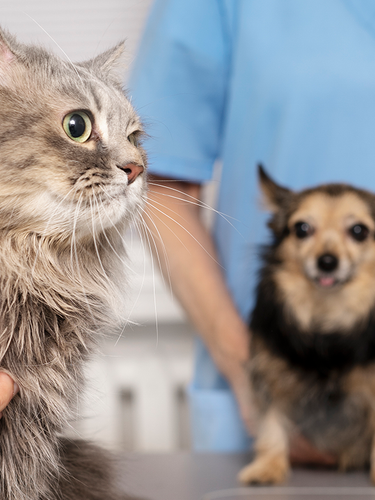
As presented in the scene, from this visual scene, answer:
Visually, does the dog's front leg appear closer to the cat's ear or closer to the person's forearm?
the person's forearm

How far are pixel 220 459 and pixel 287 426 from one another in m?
0.17

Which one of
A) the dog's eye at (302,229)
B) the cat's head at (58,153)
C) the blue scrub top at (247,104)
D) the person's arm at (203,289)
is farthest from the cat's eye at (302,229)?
the cat's head at (58,153)

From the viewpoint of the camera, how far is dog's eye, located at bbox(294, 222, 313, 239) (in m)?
0.91

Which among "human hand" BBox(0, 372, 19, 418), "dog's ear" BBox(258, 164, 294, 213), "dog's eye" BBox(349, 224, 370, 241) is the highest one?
"dog's ear" BBox(258, 164, 294, 213)

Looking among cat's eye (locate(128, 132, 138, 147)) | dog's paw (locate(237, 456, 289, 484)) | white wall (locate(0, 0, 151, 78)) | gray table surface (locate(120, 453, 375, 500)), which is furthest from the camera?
white wall (locate(0, 0, 151, 78))

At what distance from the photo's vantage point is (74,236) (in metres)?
Result: 0.56

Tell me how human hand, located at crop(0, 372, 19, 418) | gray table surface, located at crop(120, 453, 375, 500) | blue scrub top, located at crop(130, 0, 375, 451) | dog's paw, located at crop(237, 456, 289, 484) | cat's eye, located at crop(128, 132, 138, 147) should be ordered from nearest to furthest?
human hand, located at crop(0, 372, 19, 418)
cat's eye, located at crop(128, 132, 138, 147)
gray table surface, located at crop(120, 453, 375, 500)
dog's paw, located at crop(237, 456, 289, 484)
blue scrub top, located at crop(130, 0, 375, 451)

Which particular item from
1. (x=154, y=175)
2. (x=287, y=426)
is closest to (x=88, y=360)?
(x=287, y=426)

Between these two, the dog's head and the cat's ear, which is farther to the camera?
→ the dog's head

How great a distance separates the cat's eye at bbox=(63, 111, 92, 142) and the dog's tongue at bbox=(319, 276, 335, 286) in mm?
473

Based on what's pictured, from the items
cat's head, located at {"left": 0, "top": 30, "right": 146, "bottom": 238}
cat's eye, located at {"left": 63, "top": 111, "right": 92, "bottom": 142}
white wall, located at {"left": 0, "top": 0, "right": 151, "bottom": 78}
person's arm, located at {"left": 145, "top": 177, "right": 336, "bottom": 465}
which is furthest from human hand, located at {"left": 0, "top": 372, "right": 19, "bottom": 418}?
white wall, located at {"left": 0, "top": 0, "right": 151, "bottom": 78}

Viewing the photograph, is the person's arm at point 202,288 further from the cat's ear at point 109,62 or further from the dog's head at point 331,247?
the cat's ear at point 109,62

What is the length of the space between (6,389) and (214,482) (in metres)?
0.51

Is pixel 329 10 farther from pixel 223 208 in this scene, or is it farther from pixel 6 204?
pixel 6 204
